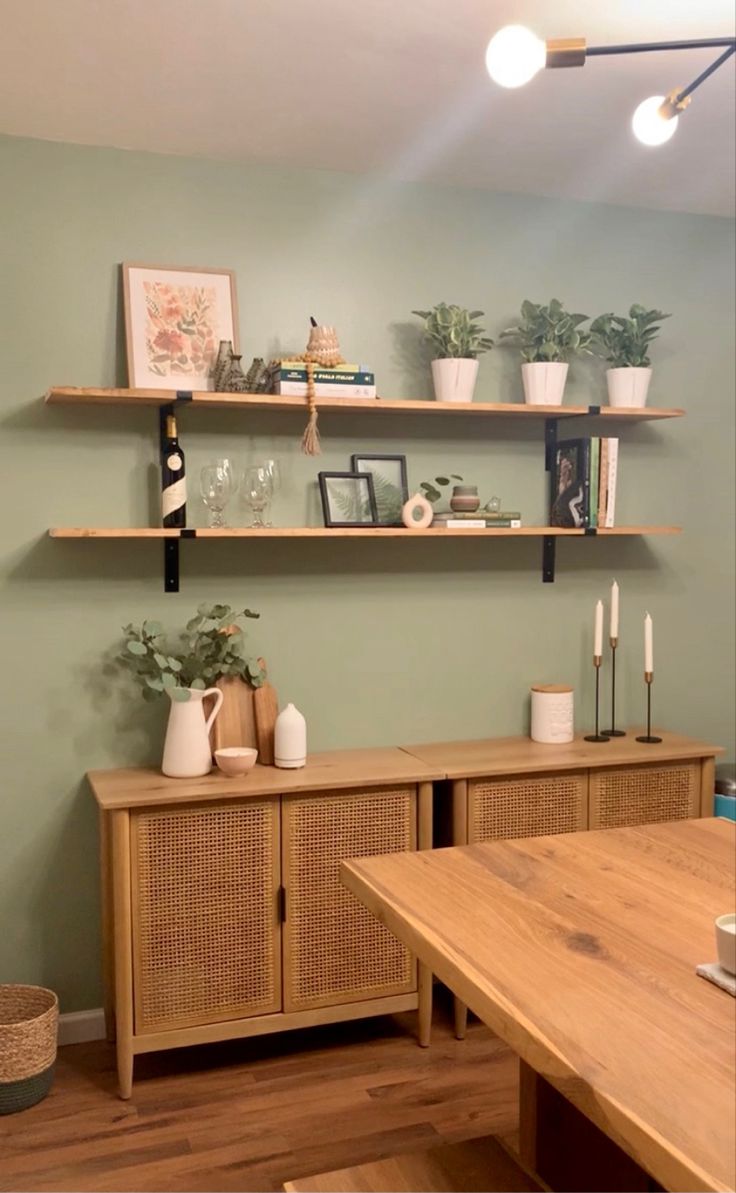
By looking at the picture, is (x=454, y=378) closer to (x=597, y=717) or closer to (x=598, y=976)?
(x=597, y=717)

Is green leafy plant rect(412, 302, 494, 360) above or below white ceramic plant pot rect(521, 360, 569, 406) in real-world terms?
above

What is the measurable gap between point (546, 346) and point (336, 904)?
1.75 metres

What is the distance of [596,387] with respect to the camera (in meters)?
3.61

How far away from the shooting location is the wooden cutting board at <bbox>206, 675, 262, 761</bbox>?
3076 mm

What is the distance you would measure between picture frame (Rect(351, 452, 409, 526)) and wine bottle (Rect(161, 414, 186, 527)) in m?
0.56

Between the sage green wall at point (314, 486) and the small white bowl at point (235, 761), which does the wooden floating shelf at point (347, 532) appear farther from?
the small white bowl at point (235, 761)

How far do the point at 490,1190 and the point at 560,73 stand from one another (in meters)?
2.33

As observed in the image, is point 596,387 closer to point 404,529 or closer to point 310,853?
point 404,529

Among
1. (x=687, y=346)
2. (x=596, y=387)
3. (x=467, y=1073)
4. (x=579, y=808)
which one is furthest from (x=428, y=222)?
(x=467, y=1073)

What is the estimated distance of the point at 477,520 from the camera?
3238 mm

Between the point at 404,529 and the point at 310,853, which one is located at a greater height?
the point at 404,529

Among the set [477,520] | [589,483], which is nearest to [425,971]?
[477,520]

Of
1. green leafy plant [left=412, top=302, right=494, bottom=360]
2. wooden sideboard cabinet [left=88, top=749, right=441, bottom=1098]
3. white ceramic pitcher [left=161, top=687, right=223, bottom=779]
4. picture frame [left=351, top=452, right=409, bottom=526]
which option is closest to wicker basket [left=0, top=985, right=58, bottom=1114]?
wooden sideboard cabinet [left=88, top=749, right=441, bottom=1098]

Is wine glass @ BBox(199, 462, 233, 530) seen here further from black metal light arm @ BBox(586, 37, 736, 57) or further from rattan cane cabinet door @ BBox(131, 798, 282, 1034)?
black metal light arm @ BBox(586, 37, 736, 57)
